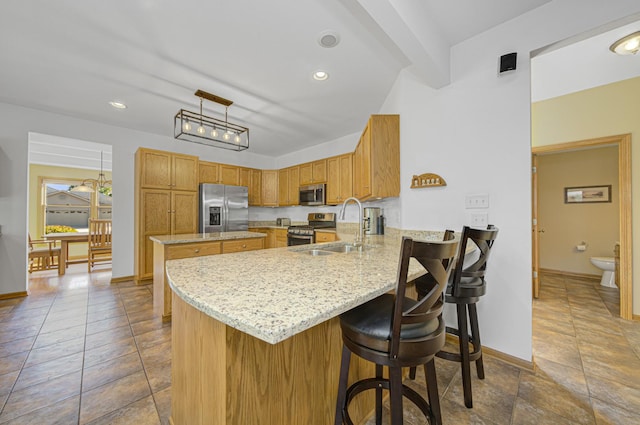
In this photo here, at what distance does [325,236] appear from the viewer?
412 cm

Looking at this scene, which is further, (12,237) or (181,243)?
(12,237)

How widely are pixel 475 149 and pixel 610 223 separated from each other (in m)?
3.92

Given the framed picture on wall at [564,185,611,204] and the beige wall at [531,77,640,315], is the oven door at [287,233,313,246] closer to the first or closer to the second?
the beige wall at [531,77,640,315]

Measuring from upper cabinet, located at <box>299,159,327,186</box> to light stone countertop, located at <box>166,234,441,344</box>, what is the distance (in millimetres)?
3455

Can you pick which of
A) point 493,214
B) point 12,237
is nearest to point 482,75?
point 493,214

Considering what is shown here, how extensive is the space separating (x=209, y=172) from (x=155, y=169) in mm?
956

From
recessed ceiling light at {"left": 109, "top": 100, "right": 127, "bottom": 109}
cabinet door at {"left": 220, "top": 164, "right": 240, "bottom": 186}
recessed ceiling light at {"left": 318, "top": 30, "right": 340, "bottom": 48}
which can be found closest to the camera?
recessed ceiling light at {"left": 318, "top": 30, "right": 340, "bottom": 48}

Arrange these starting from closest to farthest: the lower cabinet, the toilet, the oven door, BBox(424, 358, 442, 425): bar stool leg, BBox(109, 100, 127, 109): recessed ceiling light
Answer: BBox(424, 358, 442, 425): bar stool leg
the lower cabinet
BBox(109, 100, 127, 109): recessed ceiling light
the toilet
the oven door

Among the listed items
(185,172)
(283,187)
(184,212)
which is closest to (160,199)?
(184,212)

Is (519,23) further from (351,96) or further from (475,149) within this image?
(351,96)

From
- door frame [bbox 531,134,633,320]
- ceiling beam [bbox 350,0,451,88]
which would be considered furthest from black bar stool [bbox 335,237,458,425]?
door frame [bbox 531,134,633,320]

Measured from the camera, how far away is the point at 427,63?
1.96 metres

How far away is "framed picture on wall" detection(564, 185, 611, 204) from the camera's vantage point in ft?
13.0

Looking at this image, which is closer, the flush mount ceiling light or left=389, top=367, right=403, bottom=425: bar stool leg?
left=389, top=367, right=403, bottom=425: bar stool leg
